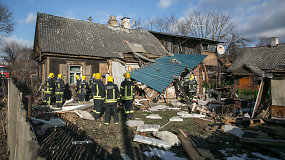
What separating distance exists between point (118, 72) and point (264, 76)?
30.9 ft

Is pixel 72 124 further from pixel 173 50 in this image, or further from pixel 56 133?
pixel 173 50

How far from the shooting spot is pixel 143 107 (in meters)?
10.1

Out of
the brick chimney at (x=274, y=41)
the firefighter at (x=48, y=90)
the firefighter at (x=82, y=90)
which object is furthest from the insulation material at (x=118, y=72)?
the brick chimney at (x=274, y=41)

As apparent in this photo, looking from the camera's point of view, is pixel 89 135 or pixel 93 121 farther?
pixel 93 121

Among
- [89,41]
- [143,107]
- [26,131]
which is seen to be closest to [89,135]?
[26,131]

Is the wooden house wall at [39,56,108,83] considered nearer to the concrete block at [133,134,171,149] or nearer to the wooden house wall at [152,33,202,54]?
the wooden house wall at [152,33,202,54]

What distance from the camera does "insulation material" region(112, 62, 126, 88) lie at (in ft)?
44.5

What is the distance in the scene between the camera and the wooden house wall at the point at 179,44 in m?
19.9

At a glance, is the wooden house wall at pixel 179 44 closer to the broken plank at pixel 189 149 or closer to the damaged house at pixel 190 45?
the damaged house at pixel 190 45

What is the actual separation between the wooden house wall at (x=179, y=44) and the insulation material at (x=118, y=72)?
7515mm

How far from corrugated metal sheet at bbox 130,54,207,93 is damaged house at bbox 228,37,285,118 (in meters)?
5.01

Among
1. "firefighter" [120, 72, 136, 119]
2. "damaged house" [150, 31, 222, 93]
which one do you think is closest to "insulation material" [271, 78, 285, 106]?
"firefighter" [120, 72, 136, 119]

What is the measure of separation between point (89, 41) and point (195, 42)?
12623mm

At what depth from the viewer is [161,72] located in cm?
1288
